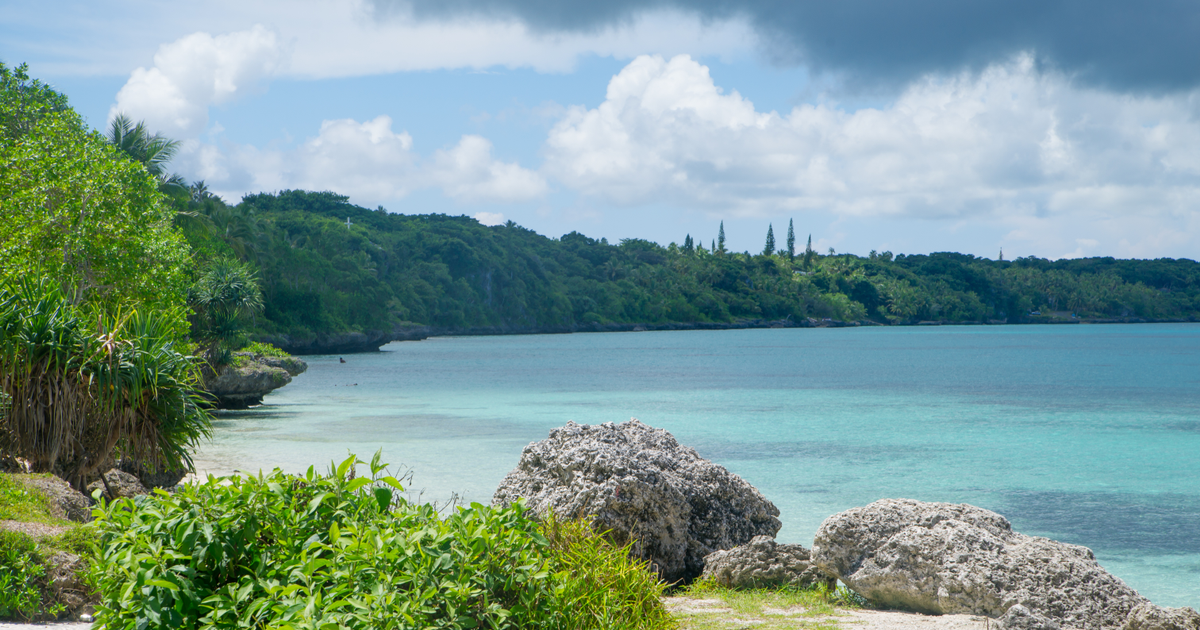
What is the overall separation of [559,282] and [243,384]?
111273mm

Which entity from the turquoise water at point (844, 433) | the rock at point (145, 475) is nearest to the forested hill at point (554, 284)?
the turquoise water at point (844, 433)

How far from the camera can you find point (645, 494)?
8.04 m

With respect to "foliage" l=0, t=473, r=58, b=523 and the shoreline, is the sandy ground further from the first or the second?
the shoreline

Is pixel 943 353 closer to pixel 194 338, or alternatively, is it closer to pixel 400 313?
pixel 400 313

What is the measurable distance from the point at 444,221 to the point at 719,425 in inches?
4473

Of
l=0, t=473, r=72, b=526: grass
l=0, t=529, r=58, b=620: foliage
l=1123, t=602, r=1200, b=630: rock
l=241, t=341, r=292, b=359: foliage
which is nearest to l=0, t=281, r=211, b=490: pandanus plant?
l=0, t=473, r=72, b=526: grass

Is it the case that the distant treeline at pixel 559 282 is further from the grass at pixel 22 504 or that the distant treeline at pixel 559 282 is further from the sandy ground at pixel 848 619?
the sandy ground at pixel 848 619

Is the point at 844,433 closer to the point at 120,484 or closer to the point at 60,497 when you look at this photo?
the point at 120,484

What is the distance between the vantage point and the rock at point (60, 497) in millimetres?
7418

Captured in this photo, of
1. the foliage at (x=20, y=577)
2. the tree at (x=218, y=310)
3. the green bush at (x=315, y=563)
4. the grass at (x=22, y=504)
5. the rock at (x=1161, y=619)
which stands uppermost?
the tree at (x=218, y=310)

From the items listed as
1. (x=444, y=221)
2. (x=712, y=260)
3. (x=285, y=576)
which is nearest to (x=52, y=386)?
(x=285, y=576)

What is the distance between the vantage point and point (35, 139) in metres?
17.8

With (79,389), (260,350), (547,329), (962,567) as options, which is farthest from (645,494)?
(547,329)

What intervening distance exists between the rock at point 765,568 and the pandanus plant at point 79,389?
Result: 601cm
